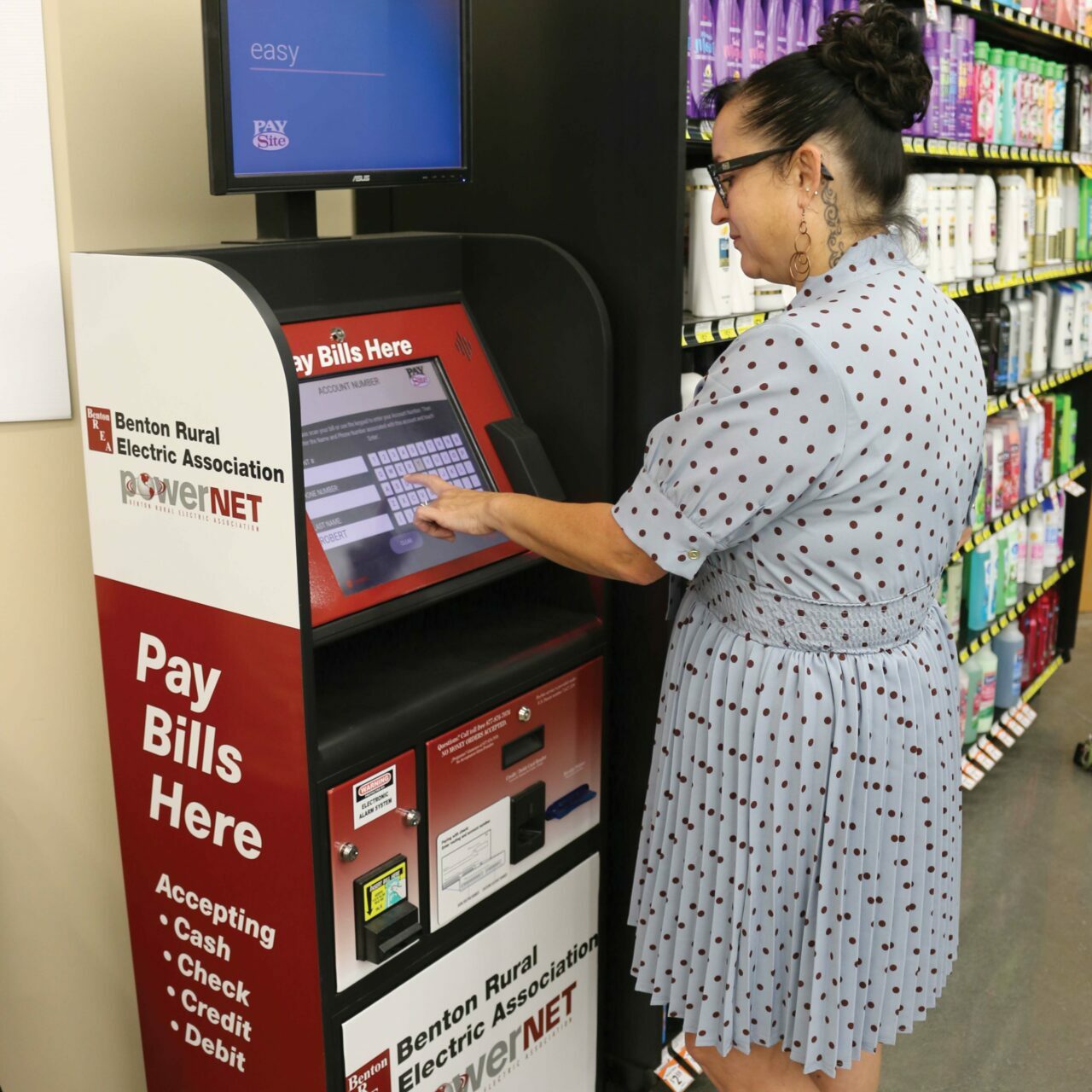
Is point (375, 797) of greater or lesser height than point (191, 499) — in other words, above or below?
below

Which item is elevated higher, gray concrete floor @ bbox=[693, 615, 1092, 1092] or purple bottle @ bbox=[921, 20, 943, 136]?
purple bottle @ bbox=[921, 20, 943, 136]

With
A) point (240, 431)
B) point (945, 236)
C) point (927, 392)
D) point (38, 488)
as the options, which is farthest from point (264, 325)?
point (945, 236)

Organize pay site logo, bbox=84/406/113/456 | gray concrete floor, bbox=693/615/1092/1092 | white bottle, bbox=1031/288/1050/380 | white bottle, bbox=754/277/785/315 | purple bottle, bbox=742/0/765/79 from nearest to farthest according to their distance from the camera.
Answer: pay site logo, bbox=84/406/113/456 → purple bottle, bbox=742/0/765/79 → white bottle, bbox=754/277/785/315 → gray concrete floor, bbox=693/615/1092/1092 → white bottle, bbox=1031/288/1050/380

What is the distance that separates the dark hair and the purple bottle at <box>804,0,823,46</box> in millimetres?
903

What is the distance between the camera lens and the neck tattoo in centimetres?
171

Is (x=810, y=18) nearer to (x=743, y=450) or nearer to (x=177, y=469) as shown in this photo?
(x=743, y=450)

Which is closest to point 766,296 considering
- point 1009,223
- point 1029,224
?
point 1009,223

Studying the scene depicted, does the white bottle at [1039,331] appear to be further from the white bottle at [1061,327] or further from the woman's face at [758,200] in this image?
the woman's face at [758,200]

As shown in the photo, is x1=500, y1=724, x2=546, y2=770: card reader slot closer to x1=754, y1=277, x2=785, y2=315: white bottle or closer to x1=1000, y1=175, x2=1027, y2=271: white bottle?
x1=754, y1=277, x2=785, y2=315: white bottle

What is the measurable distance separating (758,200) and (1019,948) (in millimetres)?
2307

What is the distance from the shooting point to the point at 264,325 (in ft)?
5.05

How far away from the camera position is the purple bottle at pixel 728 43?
234cm

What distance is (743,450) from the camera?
160 cm

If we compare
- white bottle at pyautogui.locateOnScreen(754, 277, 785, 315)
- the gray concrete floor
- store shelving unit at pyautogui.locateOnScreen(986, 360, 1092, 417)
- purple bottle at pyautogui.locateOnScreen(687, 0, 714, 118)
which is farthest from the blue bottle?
purple bottle at pyautogui.locateOnScreen(687, 0, 714, 118)
